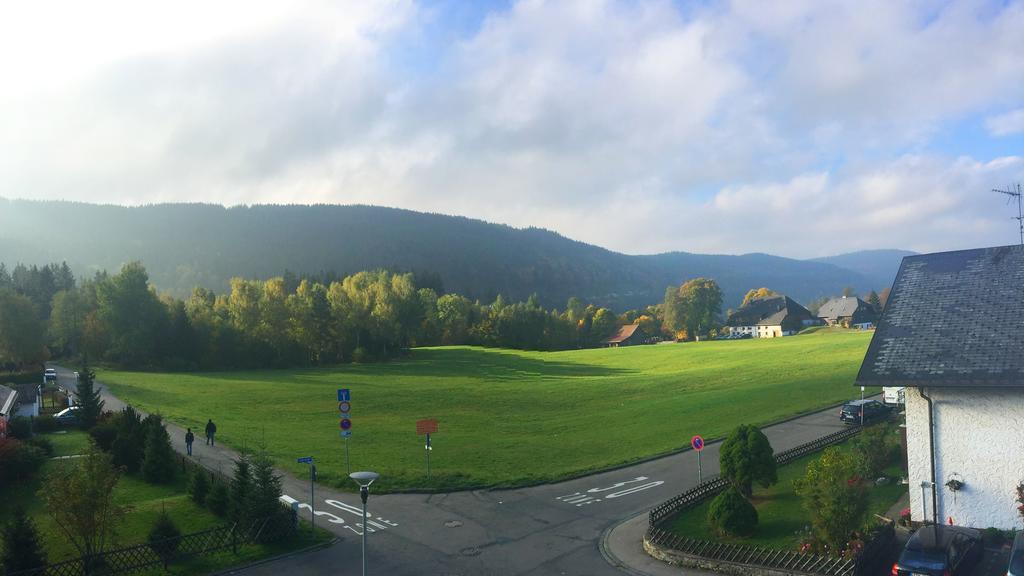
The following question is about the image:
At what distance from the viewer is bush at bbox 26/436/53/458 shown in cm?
3353

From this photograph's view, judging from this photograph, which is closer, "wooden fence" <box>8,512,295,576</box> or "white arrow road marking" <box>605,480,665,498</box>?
"wooden fence" <box>8,512,295,576</box>

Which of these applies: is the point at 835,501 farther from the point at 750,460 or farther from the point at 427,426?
the point at 427,426

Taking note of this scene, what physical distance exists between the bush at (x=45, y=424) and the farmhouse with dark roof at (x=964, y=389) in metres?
45.7

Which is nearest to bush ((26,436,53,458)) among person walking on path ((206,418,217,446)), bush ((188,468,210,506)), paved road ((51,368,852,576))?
person walking on path ((206,418,217,446))

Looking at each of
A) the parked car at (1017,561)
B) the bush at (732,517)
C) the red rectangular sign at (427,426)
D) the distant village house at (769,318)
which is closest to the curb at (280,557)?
the red rectangular sign at (427,426)

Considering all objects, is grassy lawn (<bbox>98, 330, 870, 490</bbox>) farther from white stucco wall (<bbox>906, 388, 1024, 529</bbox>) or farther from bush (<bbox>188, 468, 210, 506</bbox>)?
white stucco wall (<bbox>906, 388, 1024, 529</bbox>)

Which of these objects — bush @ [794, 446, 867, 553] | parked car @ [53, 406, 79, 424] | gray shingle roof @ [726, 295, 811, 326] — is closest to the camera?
bush @ [794, 446, 867, 553]

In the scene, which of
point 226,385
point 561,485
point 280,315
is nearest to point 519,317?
point 280,315

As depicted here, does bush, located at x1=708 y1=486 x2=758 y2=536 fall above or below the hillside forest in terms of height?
below

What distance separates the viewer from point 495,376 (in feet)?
255

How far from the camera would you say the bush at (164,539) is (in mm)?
20453

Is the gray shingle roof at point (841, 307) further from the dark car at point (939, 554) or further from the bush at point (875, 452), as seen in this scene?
the dark car at point (939, 554)

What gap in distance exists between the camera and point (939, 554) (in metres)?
16.2

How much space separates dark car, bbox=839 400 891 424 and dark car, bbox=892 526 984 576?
1889cm
